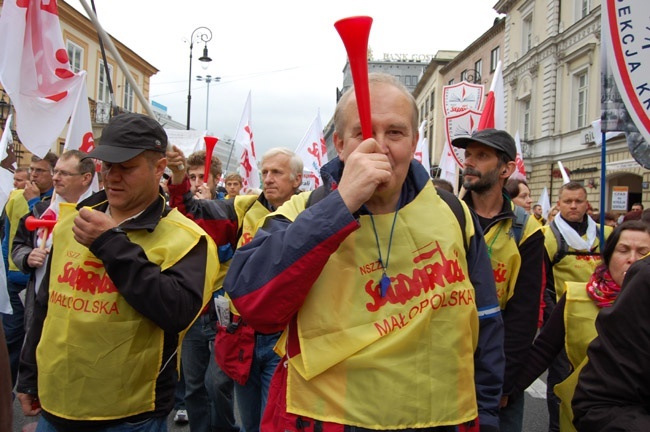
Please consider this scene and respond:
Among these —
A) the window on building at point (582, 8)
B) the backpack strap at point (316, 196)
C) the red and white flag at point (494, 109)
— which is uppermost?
the window on building at point (582, 8)

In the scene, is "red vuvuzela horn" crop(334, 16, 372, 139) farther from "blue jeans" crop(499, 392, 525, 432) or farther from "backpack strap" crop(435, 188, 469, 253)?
"blue jeans" crop(499, 392, 525, 432)

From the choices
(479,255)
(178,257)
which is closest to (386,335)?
(479,255)

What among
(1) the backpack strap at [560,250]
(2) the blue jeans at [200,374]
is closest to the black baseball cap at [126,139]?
(2) the blue jeans at [200,374]

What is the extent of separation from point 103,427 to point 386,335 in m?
1.29

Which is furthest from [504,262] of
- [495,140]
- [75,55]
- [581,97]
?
[75,55]

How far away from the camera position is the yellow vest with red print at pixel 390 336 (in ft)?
5.01

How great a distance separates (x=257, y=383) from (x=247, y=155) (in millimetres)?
6319

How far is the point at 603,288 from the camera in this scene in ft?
9.65

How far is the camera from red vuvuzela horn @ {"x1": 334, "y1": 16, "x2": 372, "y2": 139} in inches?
53.4

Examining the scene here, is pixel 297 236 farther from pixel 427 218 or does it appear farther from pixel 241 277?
pixel 427 218

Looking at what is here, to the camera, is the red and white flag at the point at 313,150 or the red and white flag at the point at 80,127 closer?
the red and white flag at the point at 80,127

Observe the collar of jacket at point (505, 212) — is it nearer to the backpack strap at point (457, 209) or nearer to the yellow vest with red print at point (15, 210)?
the backpack strap at point (457, 209)

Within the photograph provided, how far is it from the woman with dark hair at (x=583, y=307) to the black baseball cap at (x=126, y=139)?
81.9 inches

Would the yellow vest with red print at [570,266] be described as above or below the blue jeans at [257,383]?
above
